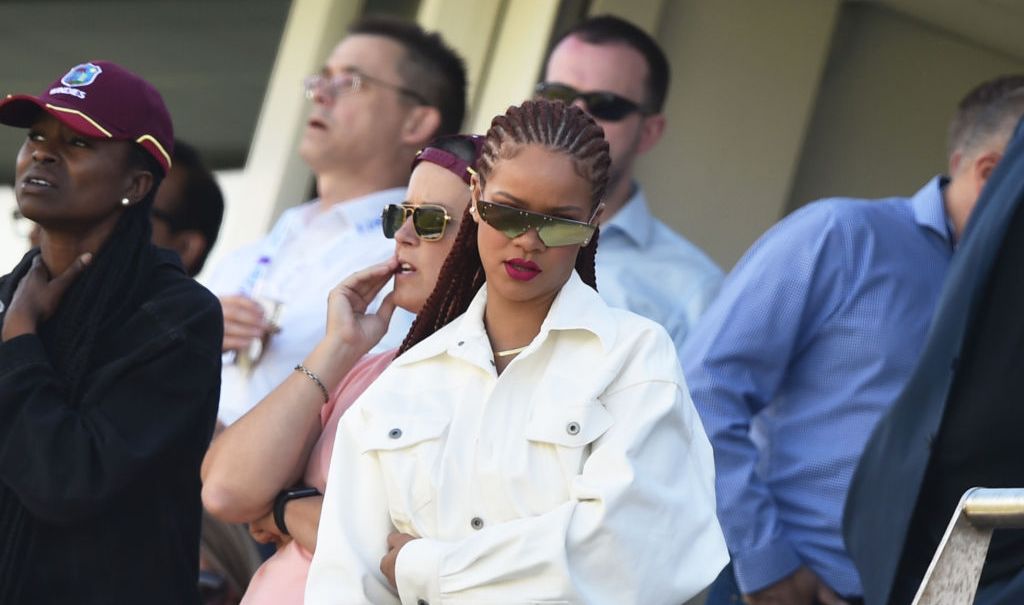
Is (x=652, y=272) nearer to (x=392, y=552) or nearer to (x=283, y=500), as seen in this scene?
(x=283, y=500)

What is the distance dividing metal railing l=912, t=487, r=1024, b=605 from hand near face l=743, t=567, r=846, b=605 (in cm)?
197

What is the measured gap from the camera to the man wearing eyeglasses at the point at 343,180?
16.2 ft

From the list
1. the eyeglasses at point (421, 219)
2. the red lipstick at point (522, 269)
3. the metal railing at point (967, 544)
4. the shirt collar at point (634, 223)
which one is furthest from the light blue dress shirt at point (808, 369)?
the metal railing at point (967, 544)

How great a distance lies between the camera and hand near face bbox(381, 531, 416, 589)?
9.66 ft

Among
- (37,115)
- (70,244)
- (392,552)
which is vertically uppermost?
(37,115)

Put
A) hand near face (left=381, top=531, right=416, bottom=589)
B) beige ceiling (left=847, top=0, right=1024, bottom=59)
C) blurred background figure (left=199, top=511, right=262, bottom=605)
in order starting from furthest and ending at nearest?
beige ceiling (left=847, top=0, right=1024, bottom=59)
blurred background figure (left=199, top=511, right=262, bottom=605)
hand near face (left=381, top=531, right=416, bottom=589)

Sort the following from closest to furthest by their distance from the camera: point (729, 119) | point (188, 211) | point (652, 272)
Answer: point (652, 272) < point (188, 211) < point (729, 119)

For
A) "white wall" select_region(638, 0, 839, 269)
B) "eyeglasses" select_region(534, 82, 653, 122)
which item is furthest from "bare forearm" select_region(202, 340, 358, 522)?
"white wall" select_region(638, 0, 839, 269)

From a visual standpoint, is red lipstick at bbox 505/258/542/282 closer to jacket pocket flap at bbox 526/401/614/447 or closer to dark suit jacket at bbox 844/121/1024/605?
jacket pocket flap at bbox 526/401/614/447

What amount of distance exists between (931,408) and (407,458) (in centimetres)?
148

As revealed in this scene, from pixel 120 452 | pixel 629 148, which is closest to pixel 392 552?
pixel 120 452

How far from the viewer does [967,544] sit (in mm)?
2596

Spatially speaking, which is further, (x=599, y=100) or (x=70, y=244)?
(x=599, y=100)

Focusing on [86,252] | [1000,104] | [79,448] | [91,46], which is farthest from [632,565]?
[91,46]
